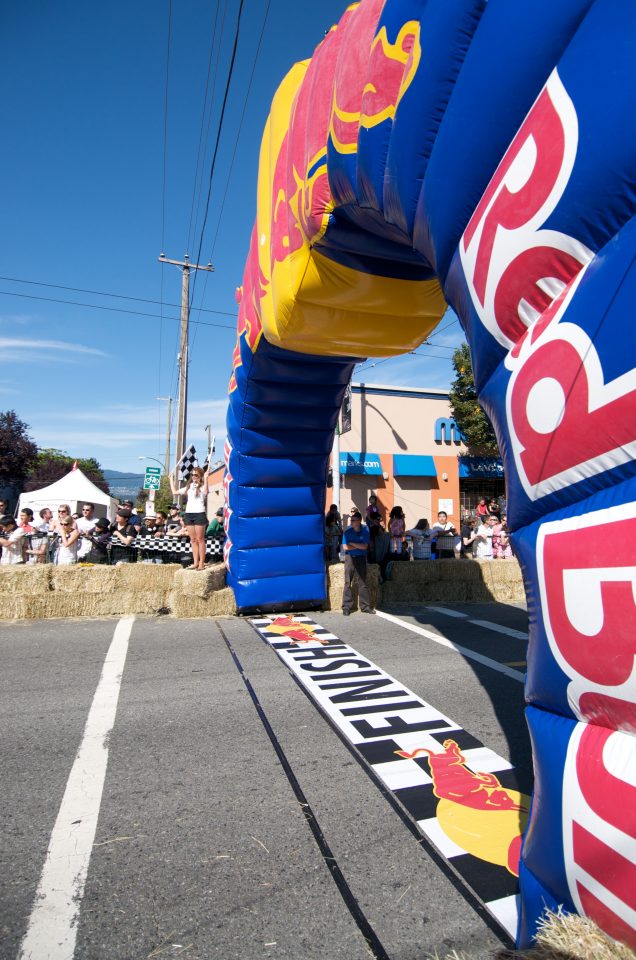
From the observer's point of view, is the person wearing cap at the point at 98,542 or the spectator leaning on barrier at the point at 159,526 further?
the spectator leaning on barrier at the point at 159,526

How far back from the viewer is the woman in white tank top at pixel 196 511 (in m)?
8.64

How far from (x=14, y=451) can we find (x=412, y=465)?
25.0m

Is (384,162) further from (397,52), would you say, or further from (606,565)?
(606,565)

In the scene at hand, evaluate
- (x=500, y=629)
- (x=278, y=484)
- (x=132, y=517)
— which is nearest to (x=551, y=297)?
(x=278, y=484)

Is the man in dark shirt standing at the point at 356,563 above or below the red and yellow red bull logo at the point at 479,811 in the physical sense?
above

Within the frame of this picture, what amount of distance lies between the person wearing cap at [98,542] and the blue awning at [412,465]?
13.5m

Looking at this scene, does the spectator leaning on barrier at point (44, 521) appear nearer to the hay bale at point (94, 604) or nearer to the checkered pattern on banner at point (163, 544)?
the checkered pattern on banner at point (163, 544)

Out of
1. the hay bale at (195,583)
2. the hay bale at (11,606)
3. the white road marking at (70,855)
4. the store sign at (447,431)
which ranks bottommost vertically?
the white road marking at (70,855)

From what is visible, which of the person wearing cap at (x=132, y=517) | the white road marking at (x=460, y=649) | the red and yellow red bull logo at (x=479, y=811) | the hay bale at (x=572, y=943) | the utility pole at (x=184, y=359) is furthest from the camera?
the utility pole at (x=184, y=359)

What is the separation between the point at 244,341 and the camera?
7375 millimetres

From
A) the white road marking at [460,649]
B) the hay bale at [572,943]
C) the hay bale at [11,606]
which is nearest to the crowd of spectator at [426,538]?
the white road marking at [460,649]

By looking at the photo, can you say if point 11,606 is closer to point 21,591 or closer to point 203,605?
point 21,591

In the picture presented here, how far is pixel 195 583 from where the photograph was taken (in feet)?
26.1

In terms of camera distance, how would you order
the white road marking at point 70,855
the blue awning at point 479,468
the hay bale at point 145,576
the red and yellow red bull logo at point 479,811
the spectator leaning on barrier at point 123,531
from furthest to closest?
the blue awning at point 479,468 → the spectator leaning on barrier at point 123,531 → the hay bale at point 145,576 → the red and yellow red bull logo at point 479,811 → the white road marking at point 70,855
